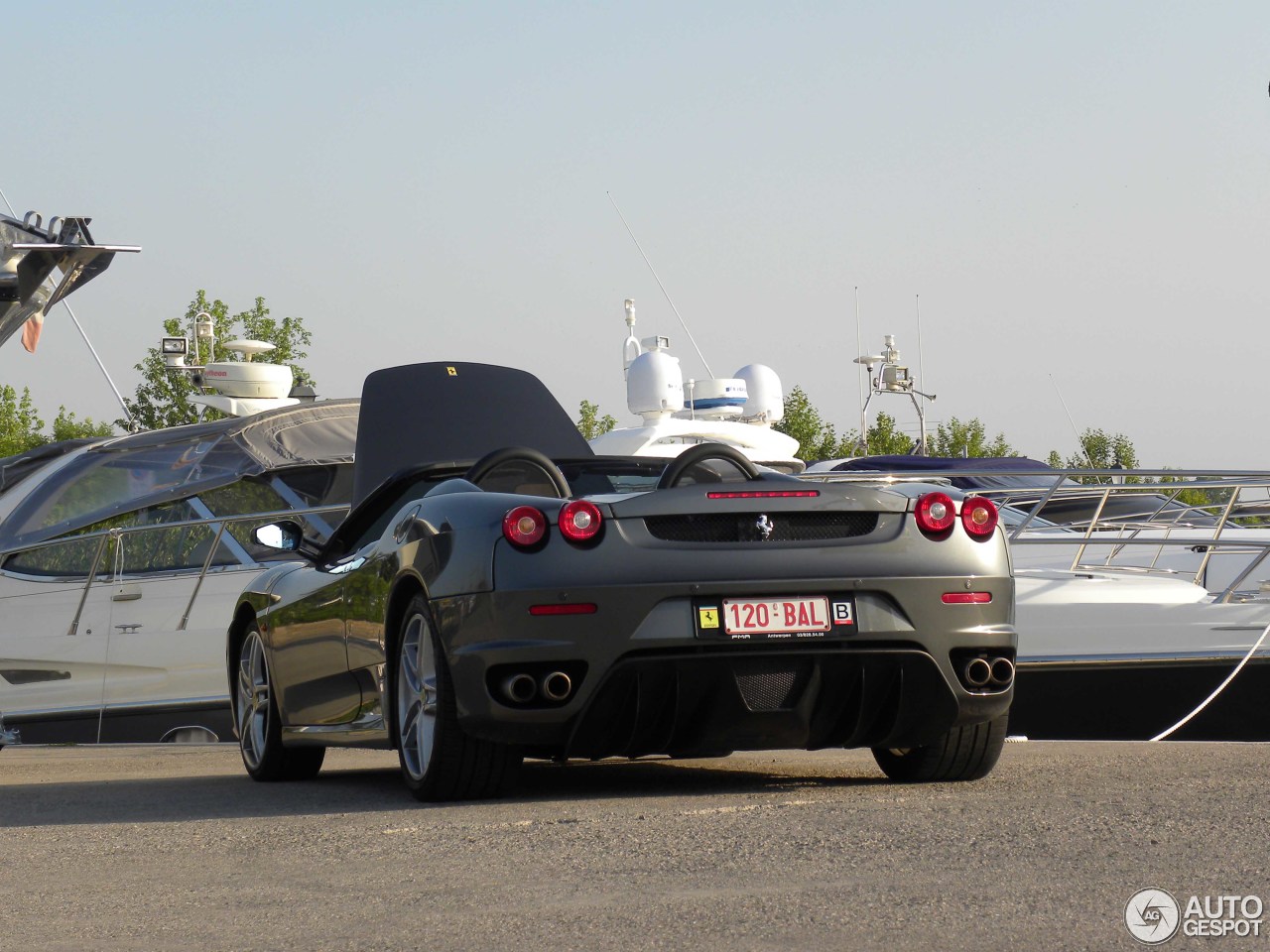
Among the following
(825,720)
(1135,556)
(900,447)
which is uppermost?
(825,720)

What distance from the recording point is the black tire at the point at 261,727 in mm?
8023

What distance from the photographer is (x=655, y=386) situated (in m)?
25.7

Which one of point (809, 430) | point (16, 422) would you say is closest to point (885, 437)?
point (809, 430)

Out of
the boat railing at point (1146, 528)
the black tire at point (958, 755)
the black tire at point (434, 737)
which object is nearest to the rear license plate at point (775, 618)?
the black tire at point (958, 755)

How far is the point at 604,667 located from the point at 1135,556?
9686 mm

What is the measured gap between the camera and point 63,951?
151 inches

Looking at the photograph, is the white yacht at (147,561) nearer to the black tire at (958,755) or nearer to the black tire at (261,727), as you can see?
the black tire at (261,727)

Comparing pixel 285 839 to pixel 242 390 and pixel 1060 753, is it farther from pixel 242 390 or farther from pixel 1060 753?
pixel 242 390

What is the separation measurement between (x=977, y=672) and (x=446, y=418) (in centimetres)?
538

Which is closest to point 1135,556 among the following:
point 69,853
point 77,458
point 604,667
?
point 77,458

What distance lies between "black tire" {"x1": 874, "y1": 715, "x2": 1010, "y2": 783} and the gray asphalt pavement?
145mm

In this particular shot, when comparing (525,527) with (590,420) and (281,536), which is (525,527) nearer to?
(281,536)

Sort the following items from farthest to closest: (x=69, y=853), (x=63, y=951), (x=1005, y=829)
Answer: (x=69, y=853)
(x=1005, y=829)
(x=63, y=951)

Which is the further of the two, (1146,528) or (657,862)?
(1146,528)
